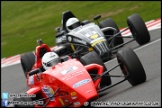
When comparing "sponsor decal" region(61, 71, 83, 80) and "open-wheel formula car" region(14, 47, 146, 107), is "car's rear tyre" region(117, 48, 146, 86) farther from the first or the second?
"sponsor decal" region(61, 71, 83, 80)

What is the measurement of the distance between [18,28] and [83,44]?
1492 centimetres

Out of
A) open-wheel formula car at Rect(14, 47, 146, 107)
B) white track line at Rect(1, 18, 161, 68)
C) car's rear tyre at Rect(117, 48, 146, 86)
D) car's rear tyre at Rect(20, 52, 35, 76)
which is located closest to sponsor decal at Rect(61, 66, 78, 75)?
open-wheel formula car at Rect(14, 47, 146, 107)

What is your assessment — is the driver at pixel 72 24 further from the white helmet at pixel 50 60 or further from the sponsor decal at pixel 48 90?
the sponsor decal at pixel 48 90

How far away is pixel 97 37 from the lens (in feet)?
45.1

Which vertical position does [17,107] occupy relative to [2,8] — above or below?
below

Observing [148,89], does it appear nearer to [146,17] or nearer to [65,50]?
[65,50]

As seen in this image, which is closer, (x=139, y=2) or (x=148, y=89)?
(x=148, y=89)

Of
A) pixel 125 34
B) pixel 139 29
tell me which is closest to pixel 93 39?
pixel 139 29

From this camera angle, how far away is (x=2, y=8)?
36750mm

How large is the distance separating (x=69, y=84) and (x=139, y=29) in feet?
19.6

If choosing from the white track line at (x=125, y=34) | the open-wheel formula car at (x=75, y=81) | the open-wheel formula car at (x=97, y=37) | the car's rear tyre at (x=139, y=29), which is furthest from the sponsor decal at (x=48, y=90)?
the white track line at (x=125, y=34)

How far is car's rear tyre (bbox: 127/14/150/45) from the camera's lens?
14.4 metres

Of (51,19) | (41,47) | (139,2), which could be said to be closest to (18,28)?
(51,19)

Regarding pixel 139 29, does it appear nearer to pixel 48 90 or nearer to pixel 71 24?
pixel 71 24
